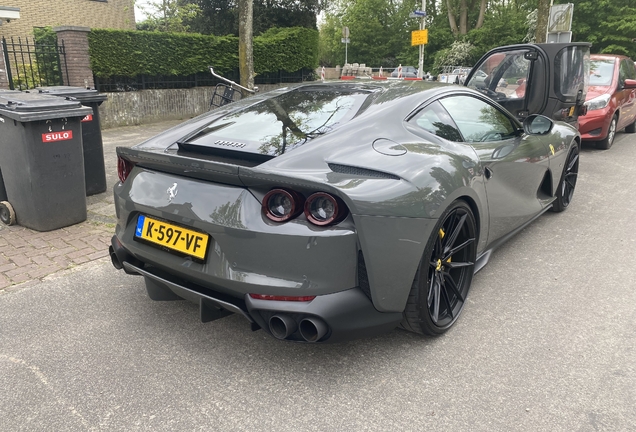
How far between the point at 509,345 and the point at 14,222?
173 inches

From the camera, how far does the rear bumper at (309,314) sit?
7.34ft

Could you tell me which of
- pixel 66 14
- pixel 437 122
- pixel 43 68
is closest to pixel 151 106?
pixel 43 68

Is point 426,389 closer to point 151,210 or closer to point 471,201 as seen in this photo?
point 471,201

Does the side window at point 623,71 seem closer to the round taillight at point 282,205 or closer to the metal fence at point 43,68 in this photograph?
the round taillight at point 282,205

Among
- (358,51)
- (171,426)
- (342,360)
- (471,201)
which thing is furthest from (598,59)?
(358,51)

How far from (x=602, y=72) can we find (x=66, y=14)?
684 inches

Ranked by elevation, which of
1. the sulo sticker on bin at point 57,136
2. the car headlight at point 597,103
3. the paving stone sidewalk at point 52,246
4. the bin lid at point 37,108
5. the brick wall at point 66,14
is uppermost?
the brick wall at point 66,14

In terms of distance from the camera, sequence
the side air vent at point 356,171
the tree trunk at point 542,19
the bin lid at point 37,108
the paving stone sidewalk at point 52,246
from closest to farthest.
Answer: the side air vent at point 356,171 < the paving stone sidewalk at point 52,246 < the bin lid at point 37,108 < the tree trunk at point 542,19

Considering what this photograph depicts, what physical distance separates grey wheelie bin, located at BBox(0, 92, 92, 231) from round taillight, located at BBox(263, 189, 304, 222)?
300cm

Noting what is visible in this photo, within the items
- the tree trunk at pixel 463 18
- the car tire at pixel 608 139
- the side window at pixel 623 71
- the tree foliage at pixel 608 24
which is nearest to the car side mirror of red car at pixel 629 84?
the side window at pixel 623 71

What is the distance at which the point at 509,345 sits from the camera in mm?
2797

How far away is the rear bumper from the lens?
2238 mm

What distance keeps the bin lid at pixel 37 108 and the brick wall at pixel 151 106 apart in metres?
6.51

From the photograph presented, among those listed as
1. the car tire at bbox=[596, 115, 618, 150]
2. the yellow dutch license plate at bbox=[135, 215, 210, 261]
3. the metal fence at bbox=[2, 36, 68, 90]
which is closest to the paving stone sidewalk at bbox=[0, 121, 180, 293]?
the yellow dutch license plate at bbox=[135, 215, 210, 261]
